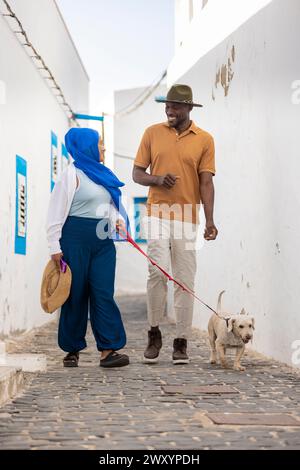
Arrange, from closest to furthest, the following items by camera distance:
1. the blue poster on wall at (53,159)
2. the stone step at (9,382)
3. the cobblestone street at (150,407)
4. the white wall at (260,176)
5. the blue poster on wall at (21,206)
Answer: the cobblestone street at (150,407) < the stone step at (9,382) < the white wall at (260,176) < the blue poster on wall at (21,206) < the blue poster on wall at (53,159)

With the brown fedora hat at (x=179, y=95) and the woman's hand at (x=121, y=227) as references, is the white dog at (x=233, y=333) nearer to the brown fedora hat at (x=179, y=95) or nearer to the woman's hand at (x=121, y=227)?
the woman's hand at (x=121, y=227)

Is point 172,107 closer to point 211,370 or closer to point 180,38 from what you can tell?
point 211,370

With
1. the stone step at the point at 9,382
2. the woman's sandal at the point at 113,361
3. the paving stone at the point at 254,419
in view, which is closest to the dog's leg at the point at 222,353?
the woman's sandal at the point at 113,361

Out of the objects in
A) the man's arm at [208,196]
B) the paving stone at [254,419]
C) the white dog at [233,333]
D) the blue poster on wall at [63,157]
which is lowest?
the paving stone at [254,419]

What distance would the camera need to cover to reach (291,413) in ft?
15.6

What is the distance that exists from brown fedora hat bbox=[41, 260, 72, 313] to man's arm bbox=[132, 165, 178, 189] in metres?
0.90

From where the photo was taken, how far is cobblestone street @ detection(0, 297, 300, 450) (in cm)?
396

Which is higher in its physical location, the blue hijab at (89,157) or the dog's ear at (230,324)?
the blue hijab at (89,157)

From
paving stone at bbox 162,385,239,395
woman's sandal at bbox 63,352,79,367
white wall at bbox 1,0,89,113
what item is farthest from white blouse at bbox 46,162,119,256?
white wall at bbox 1,0,89,113

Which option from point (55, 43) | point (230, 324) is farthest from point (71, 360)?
point (55, 43)

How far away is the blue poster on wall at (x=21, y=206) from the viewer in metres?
9.20

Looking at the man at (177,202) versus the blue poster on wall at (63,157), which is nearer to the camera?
the man at (177,202)

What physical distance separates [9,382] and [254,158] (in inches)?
143

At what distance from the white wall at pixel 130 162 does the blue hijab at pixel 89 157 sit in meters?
16.1
